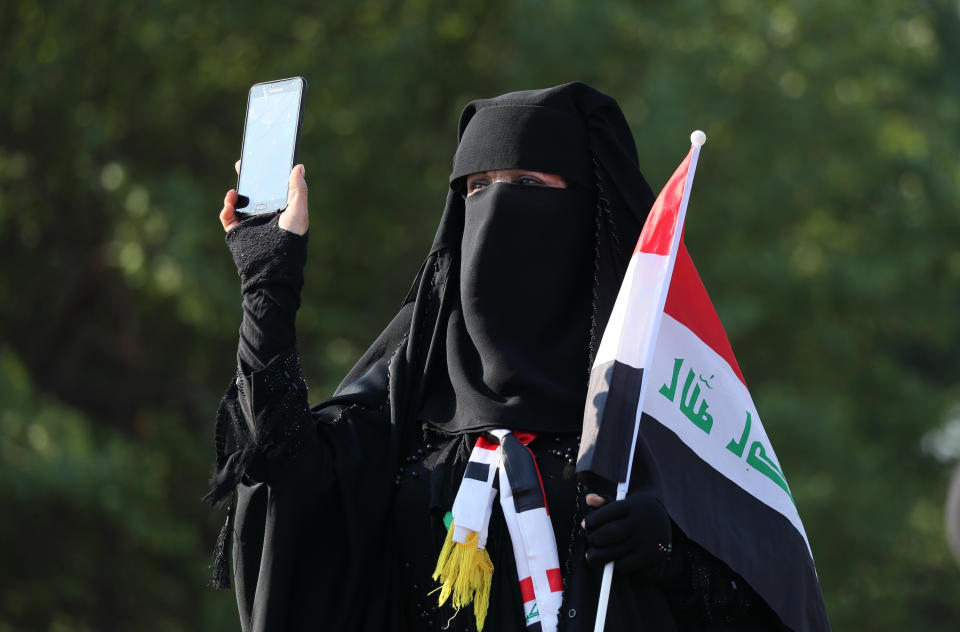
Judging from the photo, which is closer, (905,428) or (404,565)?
(404,565)

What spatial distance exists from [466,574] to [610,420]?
44 cm

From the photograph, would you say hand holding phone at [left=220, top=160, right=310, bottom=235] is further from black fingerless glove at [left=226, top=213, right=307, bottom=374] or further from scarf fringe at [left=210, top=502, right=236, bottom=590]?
scarf fringe at [left=210, top=502, right=236, bottom=590]

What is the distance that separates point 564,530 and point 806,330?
1031cm

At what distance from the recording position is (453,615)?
3043mm

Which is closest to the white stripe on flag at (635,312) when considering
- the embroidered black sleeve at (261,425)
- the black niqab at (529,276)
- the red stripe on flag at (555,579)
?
the black niqab at (529,276)

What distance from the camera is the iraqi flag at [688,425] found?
2.99 metres

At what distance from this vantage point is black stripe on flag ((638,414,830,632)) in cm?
308

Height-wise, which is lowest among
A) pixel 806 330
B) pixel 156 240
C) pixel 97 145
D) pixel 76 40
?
pixel 806 330

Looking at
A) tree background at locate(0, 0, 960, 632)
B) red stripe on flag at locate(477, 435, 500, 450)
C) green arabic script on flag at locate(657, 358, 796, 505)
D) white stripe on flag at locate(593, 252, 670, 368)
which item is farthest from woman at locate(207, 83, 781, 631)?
tree background at locate(0, 0, 960, 632)

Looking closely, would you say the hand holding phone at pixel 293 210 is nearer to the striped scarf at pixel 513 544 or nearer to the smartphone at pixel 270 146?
the smartphone at pixel 270 146

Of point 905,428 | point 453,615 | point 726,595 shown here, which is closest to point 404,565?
point 453,615

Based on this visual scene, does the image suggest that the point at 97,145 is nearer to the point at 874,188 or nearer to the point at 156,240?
the point at 156,240

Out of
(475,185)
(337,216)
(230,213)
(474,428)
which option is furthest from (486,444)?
(337,216)

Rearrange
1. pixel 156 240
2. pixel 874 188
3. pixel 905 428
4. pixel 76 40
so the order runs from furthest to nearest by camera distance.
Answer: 1. pixel 905 428
2. pixel 874 188
3. pixel 76 40
4. pixel 156 240
